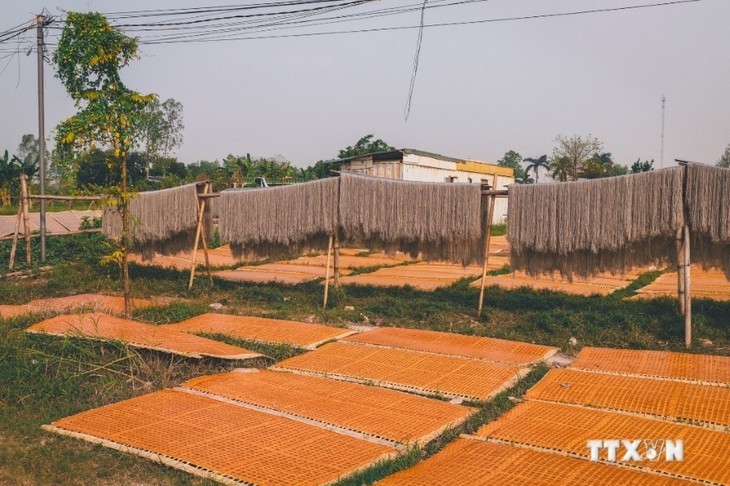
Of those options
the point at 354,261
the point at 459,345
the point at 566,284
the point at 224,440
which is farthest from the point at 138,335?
the point at 354,261

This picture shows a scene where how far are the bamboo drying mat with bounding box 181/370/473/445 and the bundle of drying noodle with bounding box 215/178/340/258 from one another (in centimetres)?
461

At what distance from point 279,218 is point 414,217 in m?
2.55

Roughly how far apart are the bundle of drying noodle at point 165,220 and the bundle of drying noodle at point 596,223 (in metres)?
6.06

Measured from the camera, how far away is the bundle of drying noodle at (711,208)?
7523mm

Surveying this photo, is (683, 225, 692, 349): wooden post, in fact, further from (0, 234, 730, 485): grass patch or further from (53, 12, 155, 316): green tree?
(53, 12, 155, 316): green tree

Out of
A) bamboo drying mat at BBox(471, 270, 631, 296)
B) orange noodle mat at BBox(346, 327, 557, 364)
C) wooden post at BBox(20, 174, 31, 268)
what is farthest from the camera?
wooden post at BBox(20, 174, 31, 268)

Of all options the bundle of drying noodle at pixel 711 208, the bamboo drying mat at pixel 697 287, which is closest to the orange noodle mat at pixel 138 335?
the bundle of drying noodle at pixel 711 208

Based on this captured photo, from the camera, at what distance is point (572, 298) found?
32.2 ft

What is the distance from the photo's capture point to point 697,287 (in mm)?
11195

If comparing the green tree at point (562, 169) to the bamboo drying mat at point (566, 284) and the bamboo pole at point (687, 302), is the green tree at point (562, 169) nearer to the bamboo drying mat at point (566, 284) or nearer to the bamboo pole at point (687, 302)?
the bamboo drying mat at point (566, 284)

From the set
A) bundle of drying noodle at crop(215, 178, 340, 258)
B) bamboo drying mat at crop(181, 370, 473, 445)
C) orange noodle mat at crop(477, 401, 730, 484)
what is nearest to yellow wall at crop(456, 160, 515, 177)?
bundle of drying noodle at crop(215, 178, 340, 258)

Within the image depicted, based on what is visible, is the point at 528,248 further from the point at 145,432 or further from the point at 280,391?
the point at 145,432

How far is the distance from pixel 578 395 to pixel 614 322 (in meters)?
3.18

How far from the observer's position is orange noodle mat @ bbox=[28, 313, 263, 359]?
6426mm
